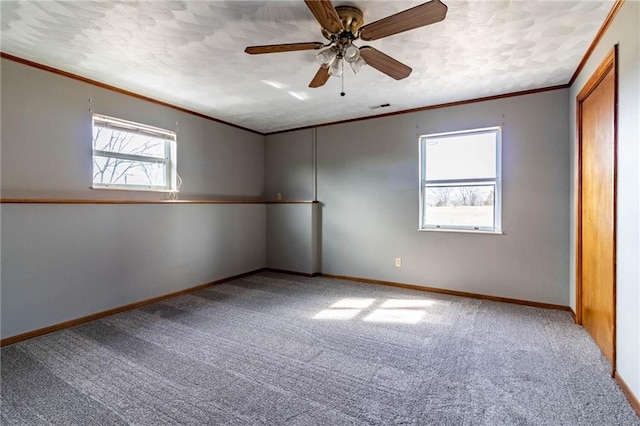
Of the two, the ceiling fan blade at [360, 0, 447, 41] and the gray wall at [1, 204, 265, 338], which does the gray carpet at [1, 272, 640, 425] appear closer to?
the gray wall at [1, 204, 265, 338]

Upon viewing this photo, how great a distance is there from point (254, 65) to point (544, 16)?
225 cm

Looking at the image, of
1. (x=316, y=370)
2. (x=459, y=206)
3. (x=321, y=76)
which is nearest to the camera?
(x=316, y=370)

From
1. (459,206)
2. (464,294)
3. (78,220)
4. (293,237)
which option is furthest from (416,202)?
(78,220)

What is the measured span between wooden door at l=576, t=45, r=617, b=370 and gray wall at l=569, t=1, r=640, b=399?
4.1 inches

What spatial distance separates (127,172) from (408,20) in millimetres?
3367

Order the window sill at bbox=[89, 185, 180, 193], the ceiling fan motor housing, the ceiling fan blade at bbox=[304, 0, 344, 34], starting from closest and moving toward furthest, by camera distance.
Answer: the ceiling fan blade at bbox=[304, 0, 344, 34]
the ceiling fan motor housing
the window sill at bbox=[89, 185, 180, 193]

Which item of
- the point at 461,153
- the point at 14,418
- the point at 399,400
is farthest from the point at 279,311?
the point at 461,153

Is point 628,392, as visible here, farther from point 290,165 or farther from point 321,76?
point 290,165

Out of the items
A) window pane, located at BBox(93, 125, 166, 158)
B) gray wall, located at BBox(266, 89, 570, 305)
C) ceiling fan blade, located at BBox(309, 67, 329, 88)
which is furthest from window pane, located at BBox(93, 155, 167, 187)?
ceiling fan blade, located at BBox(309, 67, 329, 88)

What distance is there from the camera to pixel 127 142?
11.5ft

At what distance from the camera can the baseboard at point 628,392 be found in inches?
65.9

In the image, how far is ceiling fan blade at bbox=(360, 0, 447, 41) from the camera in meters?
1.58

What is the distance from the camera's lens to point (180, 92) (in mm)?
3430

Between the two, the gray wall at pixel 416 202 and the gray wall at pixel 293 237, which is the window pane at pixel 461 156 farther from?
the gray wall at pixel 293 237
